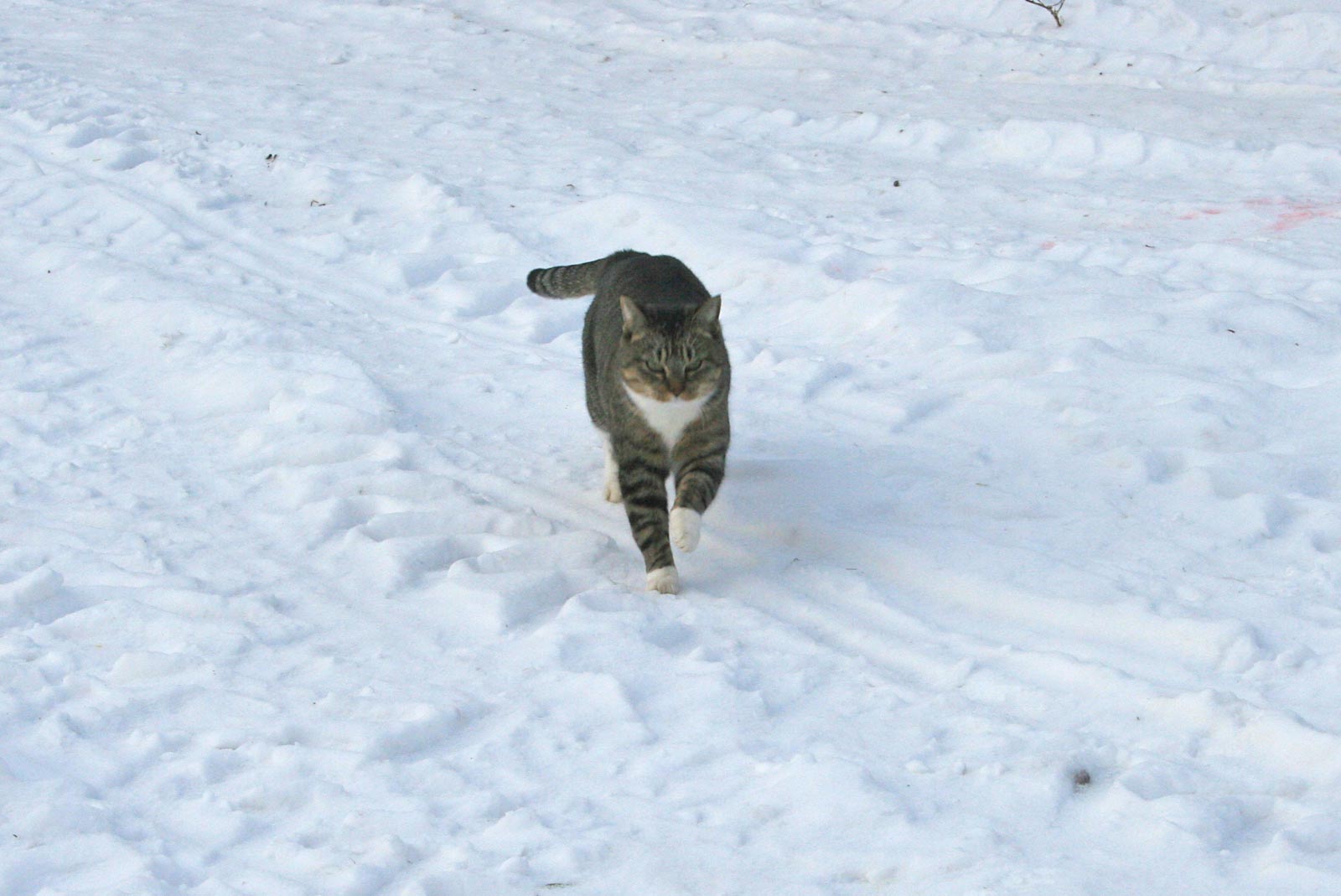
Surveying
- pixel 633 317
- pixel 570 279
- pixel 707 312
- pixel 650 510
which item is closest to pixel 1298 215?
pixel 570 279

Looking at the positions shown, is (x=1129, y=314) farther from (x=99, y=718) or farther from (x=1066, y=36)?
(x=1066, y=36)

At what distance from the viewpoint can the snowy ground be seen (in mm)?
3258

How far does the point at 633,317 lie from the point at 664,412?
0.34m

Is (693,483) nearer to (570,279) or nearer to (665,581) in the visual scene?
(665,581)

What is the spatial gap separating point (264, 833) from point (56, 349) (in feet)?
12.7

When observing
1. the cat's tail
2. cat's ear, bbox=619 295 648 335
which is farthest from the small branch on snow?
cat's ear, bbox=619 295 648 335

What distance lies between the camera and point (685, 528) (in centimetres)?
451

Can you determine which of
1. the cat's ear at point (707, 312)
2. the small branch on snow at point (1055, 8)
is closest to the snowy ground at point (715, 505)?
the cat's ear at point (707, 312)

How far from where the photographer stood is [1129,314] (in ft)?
20.2

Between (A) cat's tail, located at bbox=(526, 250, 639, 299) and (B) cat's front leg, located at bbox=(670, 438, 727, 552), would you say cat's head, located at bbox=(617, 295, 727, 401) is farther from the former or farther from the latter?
(A) cat's tail, located at bbox=(526, 250, 639, 299)

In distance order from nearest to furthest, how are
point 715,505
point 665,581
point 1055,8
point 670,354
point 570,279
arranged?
1. point 665,581
2. point 670,354
3. point 715,505
4. point 570,279
5. point 1055,8

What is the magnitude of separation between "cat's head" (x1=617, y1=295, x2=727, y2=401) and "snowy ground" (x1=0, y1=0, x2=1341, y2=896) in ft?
1.95

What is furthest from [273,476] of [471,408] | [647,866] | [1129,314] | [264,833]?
[1129,314]

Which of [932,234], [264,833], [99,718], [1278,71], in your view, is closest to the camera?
[264,833]
